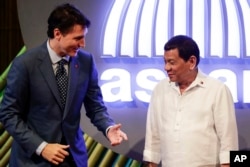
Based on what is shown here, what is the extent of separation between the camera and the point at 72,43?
2.19 meters

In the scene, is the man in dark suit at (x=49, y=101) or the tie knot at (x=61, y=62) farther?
the tie knot at (x=61, y=62)

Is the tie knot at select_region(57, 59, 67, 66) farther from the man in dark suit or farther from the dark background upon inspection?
the dark background

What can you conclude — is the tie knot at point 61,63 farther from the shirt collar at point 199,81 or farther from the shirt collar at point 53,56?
the shirt collar at point 199,81

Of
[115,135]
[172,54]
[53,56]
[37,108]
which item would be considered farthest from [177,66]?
[37,108]

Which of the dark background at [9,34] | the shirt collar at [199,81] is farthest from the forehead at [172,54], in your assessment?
the dark background at [9,34]

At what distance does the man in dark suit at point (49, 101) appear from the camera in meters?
2.10

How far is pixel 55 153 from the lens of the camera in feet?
6.63

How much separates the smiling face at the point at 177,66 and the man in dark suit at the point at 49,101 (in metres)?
0.50

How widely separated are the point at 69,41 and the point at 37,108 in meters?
0.36

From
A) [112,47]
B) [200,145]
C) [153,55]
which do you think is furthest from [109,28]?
[200,145]

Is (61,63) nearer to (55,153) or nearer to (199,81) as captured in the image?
(55,153)

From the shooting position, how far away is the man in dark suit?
210 centimetres

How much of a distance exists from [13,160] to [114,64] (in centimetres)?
115

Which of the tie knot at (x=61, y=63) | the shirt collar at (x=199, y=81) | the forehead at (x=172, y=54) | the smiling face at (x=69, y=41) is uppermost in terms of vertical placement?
the smiling face at (x=69, y=41)
